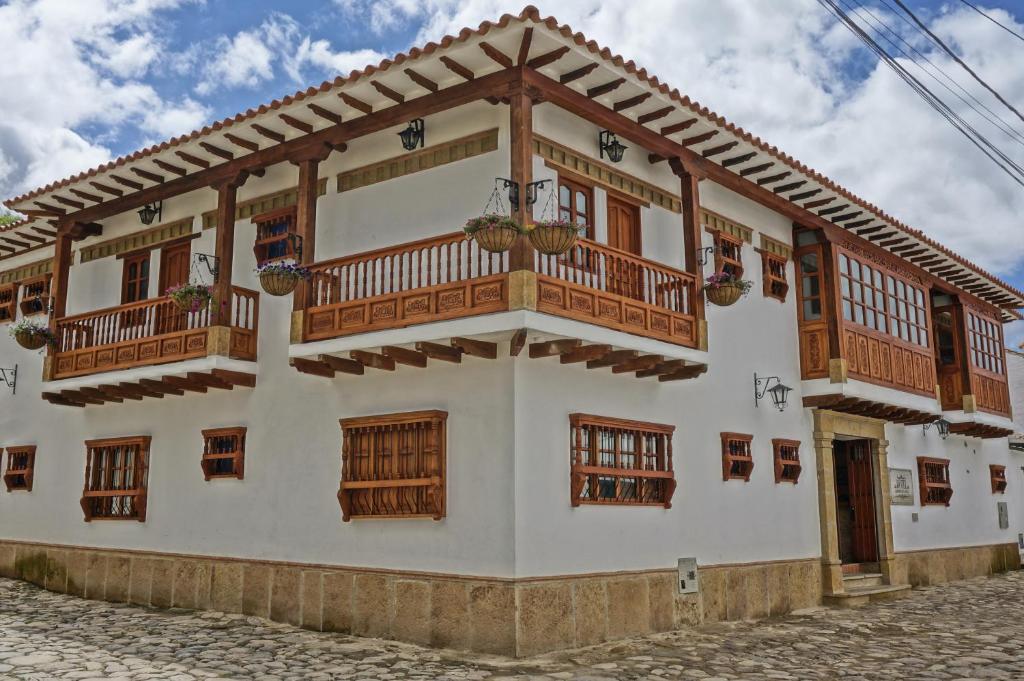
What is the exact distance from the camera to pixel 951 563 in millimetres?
17891

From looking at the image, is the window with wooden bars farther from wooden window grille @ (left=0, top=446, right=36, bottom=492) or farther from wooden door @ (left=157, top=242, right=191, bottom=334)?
wooden door @ (left=157, top=242, right=191, bottom=334)

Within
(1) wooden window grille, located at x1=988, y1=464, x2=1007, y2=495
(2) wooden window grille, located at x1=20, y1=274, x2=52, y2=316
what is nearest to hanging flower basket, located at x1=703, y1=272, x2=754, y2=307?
(2) wooden window grille, located at x1=20, y1=274, x2=52, y2=316

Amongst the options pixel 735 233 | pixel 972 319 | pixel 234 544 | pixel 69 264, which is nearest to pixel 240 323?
pixel 234 544

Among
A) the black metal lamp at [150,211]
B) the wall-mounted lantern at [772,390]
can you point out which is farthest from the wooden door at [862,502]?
the black metal lamp at [150,211]

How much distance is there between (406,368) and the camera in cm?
1072

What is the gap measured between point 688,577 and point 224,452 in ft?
20.9

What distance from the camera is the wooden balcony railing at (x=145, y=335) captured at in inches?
476

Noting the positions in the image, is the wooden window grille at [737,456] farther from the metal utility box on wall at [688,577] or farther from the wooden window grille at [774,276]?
the wooden window grille at [774,276]

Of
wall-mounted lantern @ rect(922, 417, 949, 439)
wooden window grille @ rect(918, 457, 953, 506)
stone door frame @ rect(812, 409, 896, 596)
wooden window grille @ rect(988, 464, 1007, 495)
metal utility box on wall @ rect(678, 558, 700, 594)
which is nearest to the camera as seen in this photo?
metal utility box on wall @ rect(678, 558, 700, 594)

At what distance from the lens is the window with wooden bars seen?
531 inches

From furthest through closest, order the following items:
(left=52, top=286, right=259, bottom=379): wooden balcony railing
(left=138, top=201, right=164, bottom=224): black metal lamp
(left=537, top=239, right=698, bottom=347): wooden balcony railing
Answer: (left=138, top=201, right=164, bottom=224): black metal lamp
(left=52, top=286, right=259, bottom=379): wooden balcony railing
(left=537, top=239, right=698, bottom=347): wooden balcony railing

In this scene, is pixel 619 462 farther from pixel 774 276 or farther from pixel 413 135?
pixel 774 276

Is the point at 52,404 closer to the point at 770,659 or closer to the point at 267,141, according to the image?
the point at 267,141

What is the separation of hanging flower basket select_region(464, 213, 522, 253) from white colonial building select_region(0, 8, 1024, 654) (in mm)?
224
